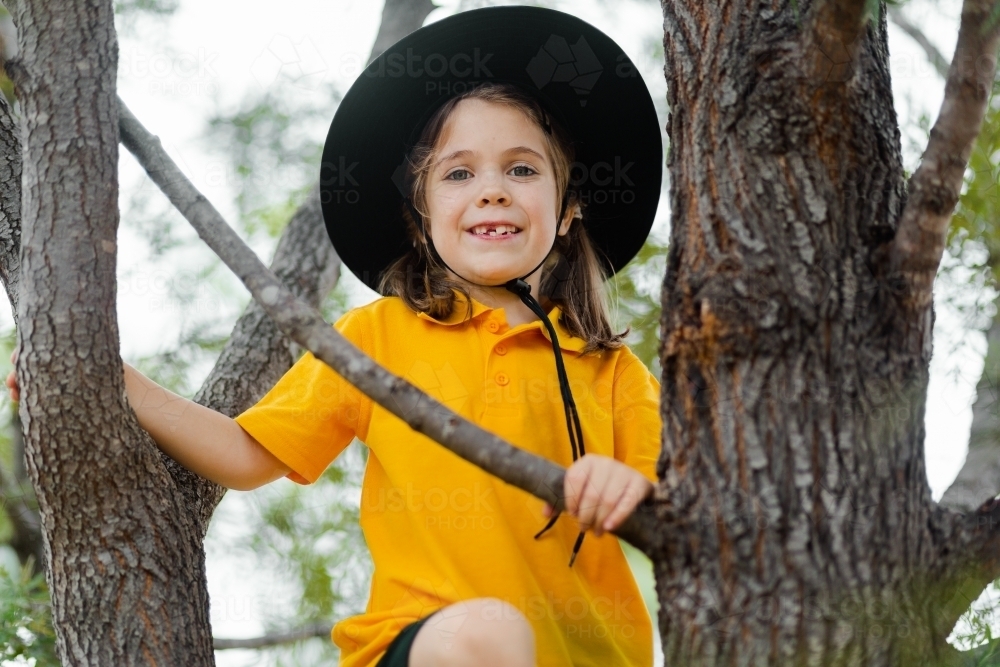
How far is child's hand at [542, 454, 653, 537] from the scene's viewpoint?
1.23 meters

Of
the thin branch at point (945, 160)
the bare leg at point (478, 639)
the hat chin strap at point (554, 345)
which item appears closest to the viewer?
the thin branch at point (945, 160)

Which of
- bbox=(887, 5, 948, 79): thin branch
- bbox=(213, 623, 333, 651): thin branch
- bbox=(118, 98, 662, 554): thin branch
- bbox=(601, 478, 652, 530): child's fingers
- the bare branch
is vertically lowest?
bbox=(213, 623, 333, 651): thin branch

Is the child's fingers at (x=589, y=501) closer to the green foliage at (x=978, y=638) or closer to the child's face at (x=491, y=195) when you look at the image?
the green foliage at (x=978, y=638)

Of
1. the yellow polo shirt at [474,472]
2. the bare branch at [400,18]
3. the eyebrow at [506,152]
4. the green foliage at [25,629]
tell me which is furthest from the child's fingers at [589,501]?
the bare branch at [400,18]

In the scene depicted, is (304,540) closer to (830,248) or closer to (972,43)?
(830,248)

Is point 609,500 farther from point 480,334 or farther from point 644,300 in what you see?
point 644,300

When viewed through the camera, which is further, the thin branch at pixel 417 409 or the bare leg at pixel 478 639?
the bare leg at pixel 478 639

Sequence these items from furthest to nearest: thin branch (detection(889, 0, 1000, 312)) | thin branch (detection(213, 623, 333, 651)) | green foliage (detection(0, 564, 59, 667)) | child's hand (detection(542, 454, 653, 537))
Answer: thin branch (detection(213, 623, 333, 651)), green foliage (detection(0, 564, 59, 667)), child's hand (detection(542, 454, 653, 537)), thin branch (detection(889, 0, 1000, 312))

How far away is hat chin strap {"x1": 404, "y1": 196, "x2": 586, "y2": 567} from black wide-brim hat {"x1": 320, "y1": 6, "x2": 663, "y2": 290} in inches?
3.8

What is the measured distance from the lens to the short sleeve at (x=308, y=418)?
6.00 feet

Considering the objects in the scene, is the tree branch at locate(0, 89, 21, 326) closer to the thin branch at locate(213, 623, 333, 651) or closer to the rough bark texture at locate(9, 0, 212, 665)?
the rough bark texture at locate(9, 0, 212, 665)

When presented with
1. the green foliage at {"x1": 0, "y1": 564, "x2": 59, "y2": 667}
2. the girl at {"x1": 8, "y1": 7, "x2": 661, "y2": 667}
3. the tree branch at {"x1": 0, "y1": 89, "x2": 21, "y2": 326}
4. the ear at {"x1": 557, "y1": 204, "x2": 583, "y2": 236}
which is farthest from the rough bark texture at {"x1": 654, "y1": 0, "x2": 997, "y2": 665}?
the green foliage at {"x1": 0, "y1": 564, "x2": 59, "y2": 667}

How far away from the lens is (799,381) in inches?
46.9

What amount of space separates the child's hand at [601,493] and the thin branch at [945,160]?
0.40 meters
